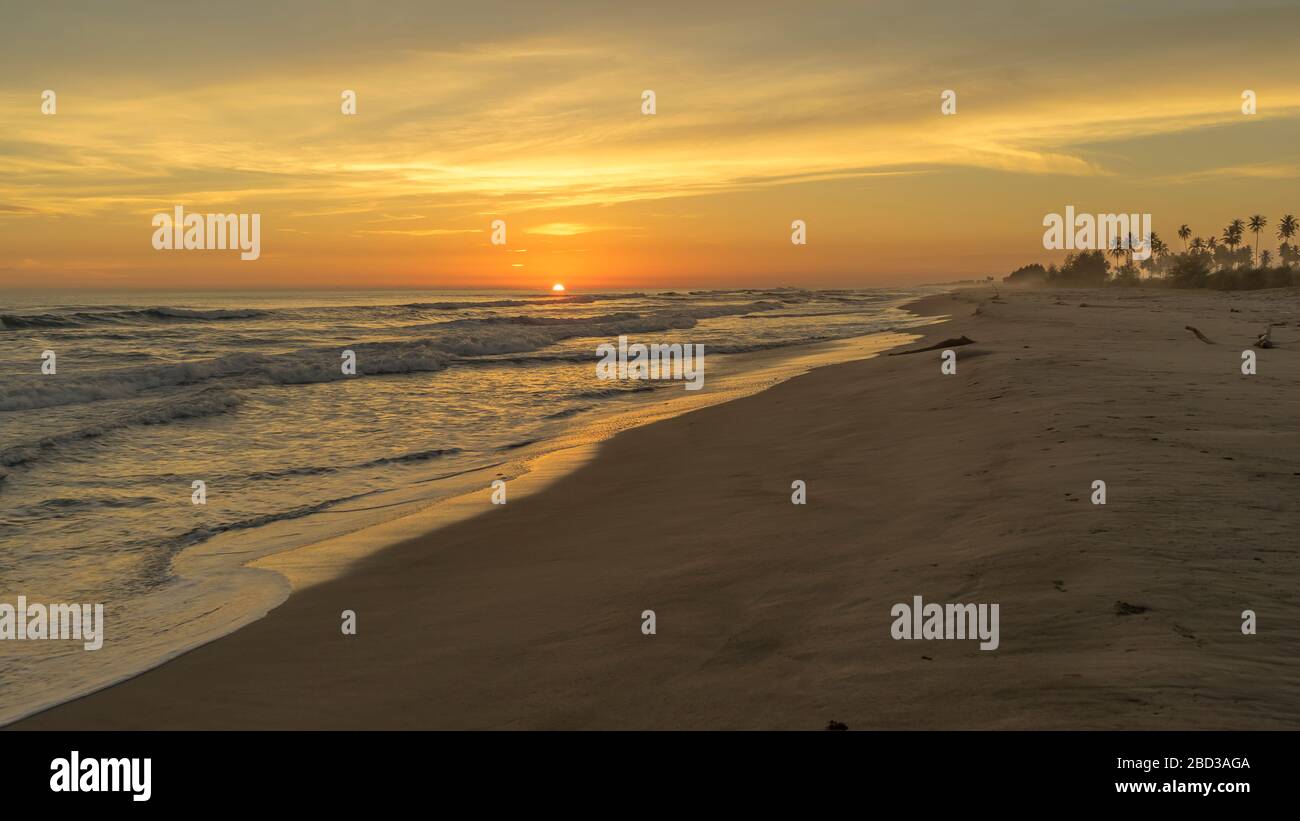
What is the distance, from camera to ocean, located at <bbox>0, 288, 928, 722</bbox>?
7.45 m

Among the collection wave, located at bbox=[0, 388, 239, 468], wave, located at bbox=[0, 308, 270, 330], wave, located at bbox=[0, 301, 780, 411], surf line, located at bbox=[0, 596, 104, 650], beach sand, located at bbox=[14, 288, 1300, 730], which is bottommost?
surf line, located at bbox=[0, 596, 104, 650]

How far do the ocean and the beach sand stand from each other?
1.27 metres

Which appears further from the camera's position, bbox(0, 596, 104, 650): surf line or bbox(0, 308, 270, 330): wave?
bbox(0, 308, 270, 330): wave

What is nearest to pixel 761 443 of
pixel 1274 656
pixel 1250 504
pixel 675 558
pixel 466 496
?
pixel 466 496

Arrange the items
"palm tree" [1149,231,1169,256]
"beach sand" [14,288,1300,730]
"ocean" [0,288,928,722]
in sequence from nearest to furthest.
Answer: "beach sand" [14,288,1300,730], "ocean" [0,288,928,722], "palm tree" [1149,231,1169,256]

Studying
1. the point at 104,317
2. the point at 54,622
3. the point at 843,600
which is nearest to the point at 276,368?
the point at 54,622

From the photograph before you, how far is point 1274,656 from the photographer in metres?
3.92

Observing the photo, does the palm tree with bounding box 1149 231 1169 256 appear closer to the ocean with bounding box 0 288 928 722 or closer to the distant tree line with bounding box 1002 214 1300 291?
the distant tree line with bounding box 1002 214 1300 291

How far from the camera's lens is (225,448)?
15023 millimetres

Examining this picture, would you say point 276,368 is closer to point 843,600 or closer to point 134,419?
point 134,419

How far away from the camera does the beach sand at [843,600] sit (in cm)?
400

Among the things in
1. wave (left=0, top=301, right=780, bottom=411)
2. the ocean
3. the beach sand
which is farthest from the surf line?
wave (left=0, top=301, right=780, bottom=411)
